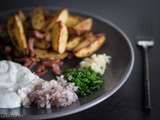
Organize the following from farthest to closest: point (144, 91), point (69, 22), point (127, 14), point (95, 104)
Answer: point (127, 14) < point (69, 22) < point (144, 91) < point (95, 104)

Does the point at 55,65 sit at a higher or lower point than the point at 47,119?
higher

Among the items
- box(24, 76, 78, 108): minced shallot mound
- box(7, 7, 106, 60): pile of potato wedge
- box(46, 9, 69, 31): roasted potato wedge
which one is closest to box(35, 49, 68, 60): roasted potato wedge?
box(7, 7, 106, 60): pile of potato wedge

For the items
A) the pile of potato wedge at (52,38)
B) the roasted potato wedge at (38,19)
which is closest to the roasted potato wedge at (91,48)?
the pile of potato wedge at (52,38)

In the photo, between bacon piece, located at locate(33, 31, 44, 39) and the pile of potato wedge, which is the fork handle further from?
bacon piece, located at locate(33, 31, 44, 39)

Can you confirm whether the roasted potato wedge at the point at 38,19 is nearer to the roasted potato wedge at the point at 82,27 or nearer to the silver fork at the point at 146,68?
the roasted potato wedge at the point at 82,27

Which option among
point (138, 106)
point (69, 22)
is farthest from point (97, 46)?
point (138, 106)

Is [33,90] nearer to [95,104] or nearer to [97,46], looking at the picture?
[95,104]
